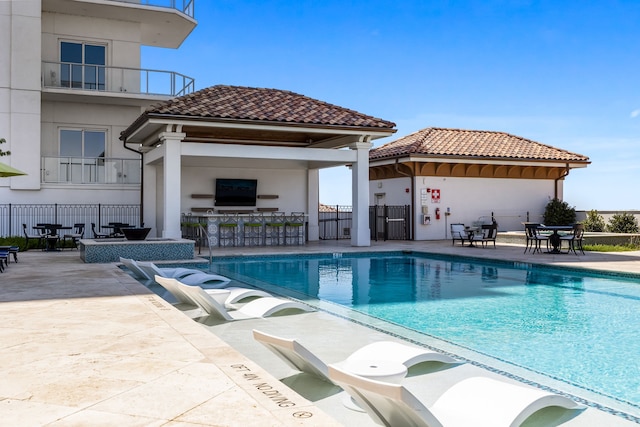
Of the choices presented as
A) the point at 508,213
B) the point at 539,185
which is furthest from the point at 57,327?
the point at 539,185

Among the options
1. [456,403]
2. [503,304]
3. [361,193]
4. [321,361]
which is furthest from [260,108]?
[456,403]

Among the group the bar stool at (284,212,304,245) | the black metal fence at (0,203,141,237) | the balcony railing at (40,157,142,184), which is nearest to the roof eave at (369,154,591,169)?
the bar stool at (284,212,304,245)

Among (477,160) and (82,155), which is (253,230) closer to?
(82,155)

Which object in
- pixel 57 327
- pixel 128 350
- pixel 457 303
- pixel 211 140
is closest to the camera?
pixel 128 350

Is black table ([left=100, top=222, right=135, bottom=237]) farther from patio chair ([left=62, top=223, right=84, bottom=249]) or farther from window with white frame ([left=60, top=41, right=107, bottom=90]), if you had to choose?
window with white frame ([left=60, top=41, right=107, bottom=90])

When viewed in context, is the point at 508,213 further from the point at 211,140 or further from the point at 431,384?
the point at 431,384

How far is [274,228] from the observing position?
2081 cm

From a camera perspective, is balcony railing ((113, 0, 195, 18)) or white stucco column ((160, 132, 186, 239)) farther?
balcony railing ((113, 0, 195, 18))

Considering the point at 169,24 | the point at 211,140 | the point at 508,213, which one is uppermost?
the point at 169,24

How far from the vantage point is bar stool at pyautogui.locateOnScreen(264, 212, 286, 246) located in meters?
20.6

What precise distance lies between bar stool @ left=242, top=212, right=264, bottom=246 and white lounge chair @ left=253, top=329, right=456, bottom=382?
580 inches

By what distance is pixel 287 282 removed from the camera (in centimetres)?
1266

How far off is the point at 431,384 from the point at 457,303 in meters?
4.58

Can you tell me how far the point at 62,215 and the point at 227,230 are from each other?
625 cm
